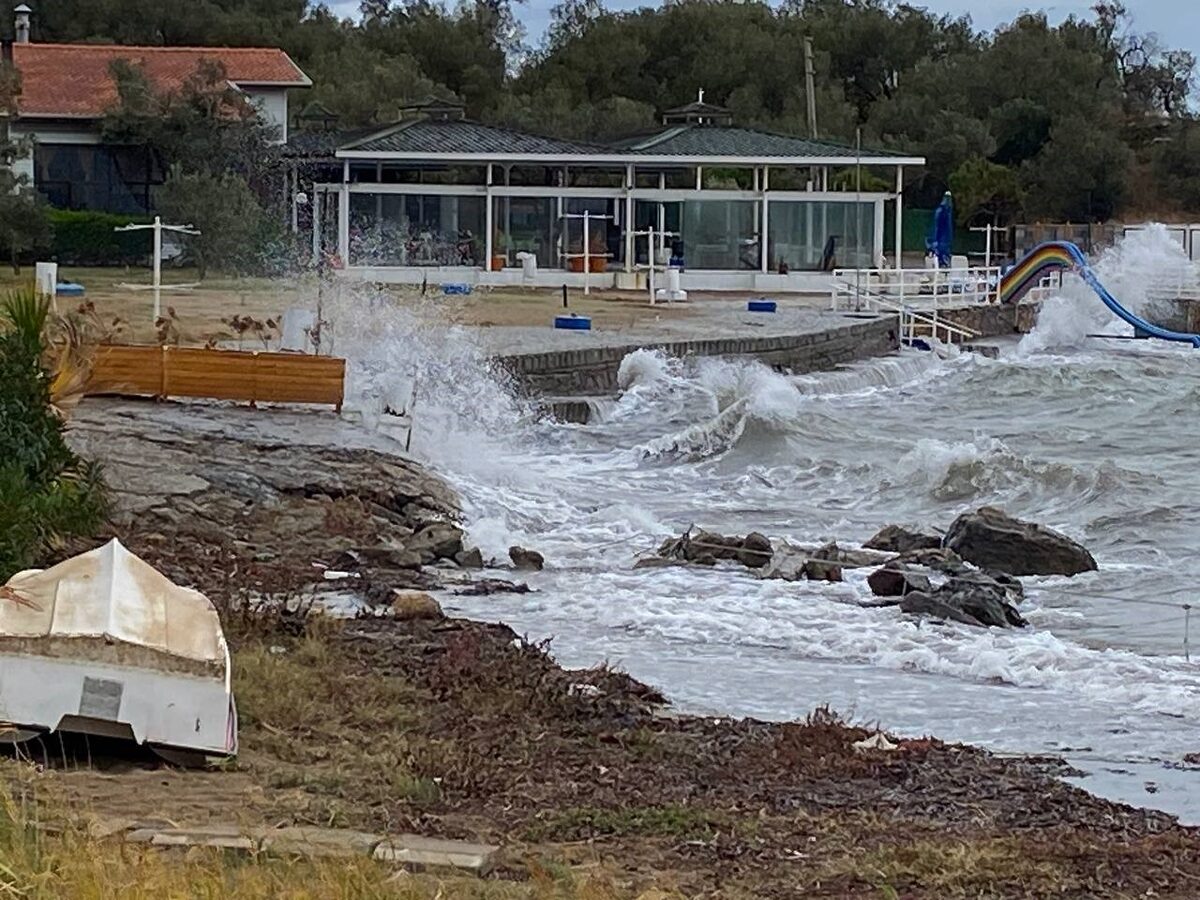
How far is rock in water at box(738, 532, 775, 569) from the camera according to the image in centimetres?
1596

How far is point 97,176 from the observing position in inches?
1901

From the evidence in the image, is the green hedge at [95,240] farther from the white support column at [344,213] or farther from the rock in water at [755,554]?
the rock in water at [755,554]

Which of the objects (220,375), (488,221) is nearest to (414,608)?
(220,375)

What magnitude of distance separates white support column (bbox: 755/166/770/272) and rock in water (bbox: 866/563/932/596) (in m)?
34.8

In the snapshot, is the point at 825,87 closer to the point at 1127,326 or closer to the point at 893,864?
the point at 1127,326

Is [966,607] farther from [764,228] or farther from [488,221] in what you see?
[764,228]

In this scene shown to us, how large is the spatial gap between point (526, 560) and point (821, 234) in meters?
35.4

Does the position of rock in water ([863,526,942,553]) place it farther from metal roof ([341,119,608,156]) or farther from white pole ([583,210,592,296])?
metal roof ([341,119,608,156])

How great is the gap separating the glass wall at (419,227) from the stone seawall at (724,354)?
36.5 ft

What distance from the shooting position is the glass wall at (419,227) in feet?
156

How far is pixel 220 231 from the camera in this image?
3962 centimetres

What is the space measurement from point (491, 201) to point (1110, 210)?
26373 mm

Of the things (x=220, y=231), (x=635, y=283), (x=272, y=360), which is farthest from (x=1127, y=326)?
(x=272, y=360)

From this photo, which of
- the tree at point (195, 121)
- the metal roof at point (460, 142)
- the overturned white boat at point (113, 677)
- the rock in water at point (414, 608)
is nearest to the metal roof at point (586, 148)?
the metal roof at point (460, 142)
